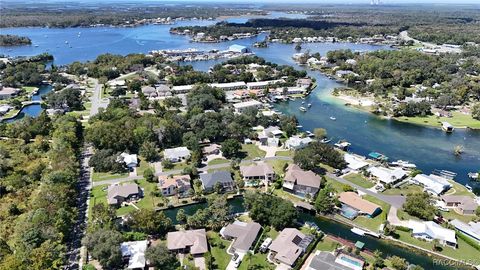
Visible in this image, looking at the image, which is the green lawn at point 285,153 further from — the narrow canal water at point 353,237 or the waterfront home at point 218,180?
the narrow canal water at point 353,237

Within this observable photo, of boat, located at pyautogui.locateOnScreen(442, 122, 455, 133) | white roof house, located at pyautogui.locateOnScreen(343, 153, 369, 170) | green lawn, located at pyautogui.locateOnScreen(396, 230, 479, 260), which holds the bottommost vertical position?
green lawn, located at pyautogui.locateOnScreen(396, 230, 479, 260)

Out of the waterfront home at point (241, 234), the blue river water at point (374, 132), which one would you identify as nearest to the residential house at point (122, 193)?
the waterfront home at point (241, 234)

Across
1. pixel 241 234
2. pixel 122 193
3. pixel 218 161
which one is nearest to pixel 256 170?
pixel 218 161

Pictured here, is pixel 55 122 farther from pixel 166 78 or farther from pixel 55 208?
pixel 166 78

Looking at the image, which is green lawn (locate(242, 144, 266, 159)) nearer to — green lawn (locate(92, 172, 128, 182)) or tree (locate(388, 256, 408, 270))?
green lawn (locate(92, 172, 128, 182))

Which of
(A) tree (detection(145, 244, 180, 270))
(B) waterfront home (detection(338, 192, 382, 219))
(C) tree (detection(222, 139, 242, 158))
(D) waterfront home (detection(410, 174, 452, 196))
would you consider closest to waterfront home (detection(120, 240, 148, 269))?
(A) tree (detection(145, 244, 180, 270))
